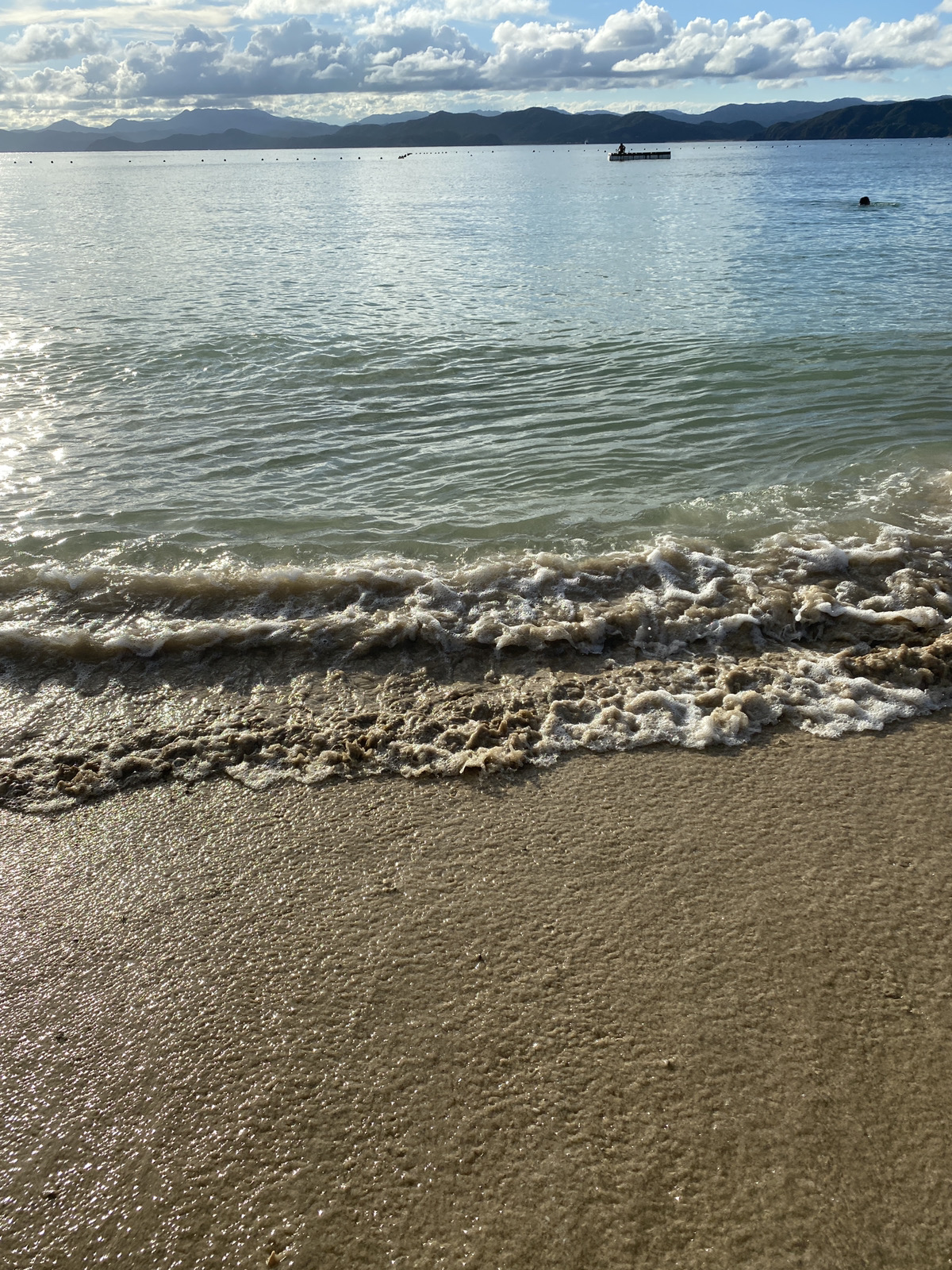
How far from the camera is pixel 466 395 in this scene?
10.8 metres

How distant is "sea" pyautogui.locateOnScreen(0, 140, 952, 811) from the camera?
13.9ft

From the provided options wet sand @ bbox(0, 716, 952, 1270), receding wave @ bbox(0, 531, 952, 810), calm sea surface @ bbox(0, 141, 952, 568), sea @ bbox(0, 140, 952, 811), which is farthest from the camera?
calm sea surface @ bbox(0, 141, 952, 568)

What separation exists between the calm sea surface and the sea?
0.22 feet

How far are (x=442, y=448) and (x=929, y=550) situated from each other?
500 cm

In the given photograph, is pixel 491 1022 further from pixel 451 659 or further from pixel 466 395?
pixel 466 395

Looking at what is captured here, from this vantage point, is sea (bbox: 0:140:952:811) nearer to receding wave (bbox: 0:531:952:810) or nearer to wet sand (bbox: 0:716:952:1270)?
receding wave (bbox: 0:531:952:810)

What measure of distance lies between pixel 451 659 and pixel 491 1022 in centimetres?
252

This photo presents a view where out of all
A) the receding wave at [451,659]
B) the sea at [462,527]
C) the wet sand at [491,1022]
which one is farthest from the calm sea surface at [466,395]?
the wet sand at [491,1022]

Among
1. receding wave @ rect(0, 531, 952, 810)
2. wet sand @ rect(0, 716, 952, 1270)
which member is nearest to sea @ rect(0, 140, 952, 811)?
receding wave @ rect(0, 531, 952, 810)

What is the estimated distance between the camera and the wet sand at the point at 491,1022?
6.89 ft

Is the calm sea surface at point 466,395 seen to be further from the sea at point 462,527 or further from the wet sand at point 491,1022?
the wet sand at point 491,1022

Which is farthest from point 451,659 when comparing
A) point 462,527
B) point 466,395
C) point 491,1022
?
point 466,395

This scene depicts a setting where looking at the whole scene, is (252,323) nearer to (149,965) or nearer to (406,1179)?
(149,965)

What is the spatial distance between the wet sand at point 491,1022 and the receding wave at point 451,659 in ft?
1.05
